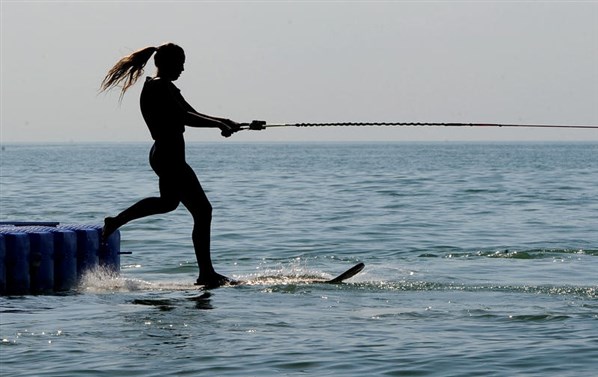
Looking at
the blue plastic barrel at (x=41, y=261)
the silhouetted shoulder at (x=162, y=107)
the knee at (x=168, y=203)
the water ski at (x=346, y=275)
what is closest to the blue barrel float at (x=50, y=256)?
the blue plastic barrel at (x=41, y=261)

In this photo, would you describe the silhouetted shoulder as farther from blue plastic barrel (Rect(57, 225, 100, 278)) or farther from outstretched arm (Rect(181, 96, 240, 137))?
blue plastic barrel (Rect(57, 225, 100, 278))

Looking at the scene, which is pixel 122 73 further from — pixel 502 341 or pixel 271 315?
pixel 502 341

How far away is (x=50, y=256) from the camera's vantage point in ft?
42.1

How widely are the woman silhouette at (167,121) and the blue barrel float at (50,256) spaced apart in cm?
64

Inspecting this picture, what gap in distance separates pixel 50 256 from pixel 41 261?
103mm

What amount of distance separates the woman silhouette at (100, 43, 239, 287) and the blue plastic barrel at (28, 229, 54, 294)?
824 mm

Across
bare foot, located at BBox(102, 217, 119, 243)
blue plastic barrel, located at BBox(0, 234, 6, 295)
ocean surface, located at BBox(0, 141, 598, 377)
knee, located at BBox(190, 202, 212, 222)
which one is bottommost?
ocean surface, located at BBox(0, 141, 598, 377)

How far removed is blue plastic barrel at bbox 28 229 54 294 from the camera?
12.7 metres

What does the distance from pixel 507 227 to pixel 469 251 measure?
216 inches

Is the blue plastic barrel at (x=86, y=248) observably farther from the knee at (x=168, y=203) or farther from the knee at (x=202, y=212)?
the knee at (x=202, y=212)

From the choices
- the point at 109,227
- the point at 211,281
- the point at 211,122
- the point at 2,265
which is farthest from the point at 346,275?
the point at 2,265

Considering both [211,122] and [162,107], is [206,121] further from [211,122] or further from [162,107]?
[162,107]

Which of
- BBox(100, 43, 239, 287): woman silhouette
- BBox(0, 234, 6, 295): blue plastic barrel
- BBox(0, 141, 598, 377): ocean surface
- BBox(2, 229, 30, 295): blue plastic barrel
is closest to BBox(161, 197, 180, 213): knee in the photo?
BBox(100, 43, 239, 287): woman silhouette

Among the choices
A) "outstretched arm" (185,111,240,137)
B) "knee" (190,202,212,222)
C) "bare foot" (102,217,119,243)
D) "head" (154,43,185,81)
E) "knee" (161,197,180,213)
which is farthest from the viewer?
"bare foot" (102,217,119,243)
